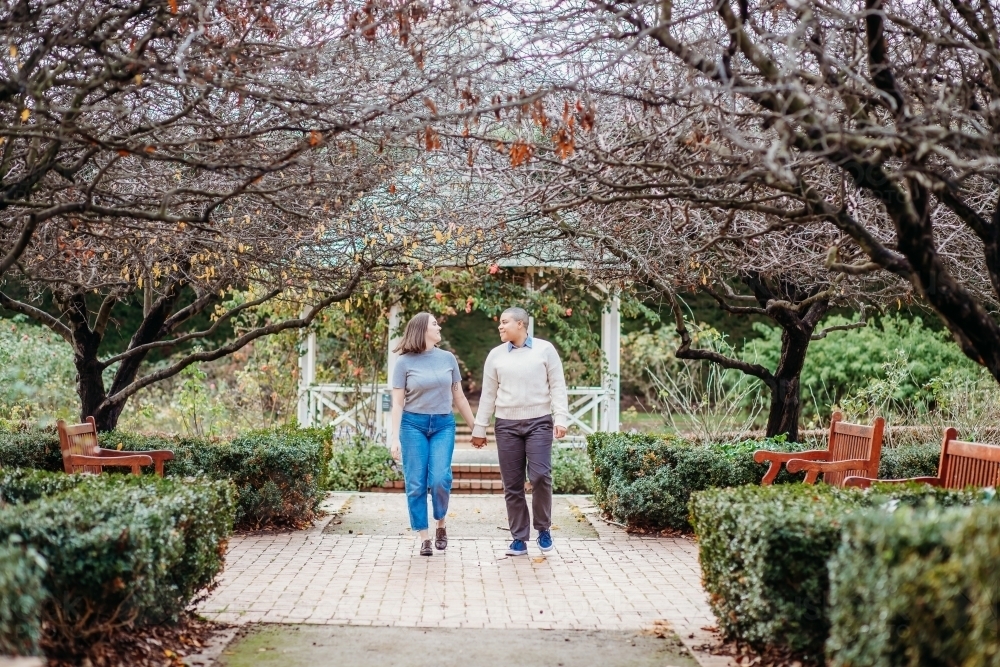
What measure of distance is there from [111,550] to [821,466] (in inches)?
196

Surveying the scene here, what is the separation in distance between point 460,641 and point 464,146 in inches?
142

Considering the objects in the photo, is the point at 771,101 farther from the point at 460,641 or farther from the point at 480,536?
the point at 480,536

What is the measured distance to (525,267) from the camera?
14.2 metres

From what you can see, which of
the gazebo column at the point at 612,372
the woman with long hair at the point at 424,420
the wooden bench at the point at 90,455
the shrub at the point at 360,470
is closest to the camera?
the wooden bench at the point at 90,455

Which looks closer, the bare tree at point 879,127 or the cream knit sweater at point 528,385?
the bare tree at point 879,127

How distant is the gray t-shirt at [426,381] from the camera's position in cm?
780

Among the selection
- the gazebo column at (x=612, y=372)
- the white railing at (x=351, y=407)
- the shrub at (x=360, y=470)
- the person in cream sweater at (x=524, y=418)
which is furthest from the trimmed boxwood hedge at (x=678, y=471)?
the gazebo column at (x=612, y=372)

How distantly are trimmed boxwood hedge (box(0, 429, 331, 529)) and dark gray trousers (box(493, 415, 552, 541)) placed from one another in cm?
208

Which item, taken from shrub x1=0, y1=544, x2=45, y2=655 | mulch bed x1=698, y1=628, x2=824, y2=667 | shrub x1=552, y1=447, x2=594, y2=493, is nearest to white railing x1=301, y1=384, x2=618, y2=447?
shrub x1=552, y1=447, x2=594, y2=493

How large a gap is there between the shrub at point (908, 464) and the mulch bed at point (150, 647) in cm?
597

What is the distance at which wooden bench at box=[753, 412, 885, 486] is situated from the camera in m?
7.30

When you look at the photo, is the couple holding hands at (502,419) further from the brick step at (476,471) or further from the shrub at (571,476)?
the brick step at (476,471)

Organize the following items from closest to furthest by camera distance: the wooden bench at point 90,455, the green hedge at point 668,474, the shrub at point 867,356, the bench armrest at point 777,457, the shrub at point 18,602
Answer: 1. the shrub at point 18,602
2. the wooden bench at point 90,455
3. the bench armrest at point 777,457
4. the green hedge at point 668,474
5. the shrub at point 867,356

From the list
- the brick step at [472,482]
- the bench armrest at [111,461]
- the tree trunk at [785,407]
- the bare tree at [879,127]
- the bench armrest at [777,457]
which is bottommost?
the brick step at [472,482]
